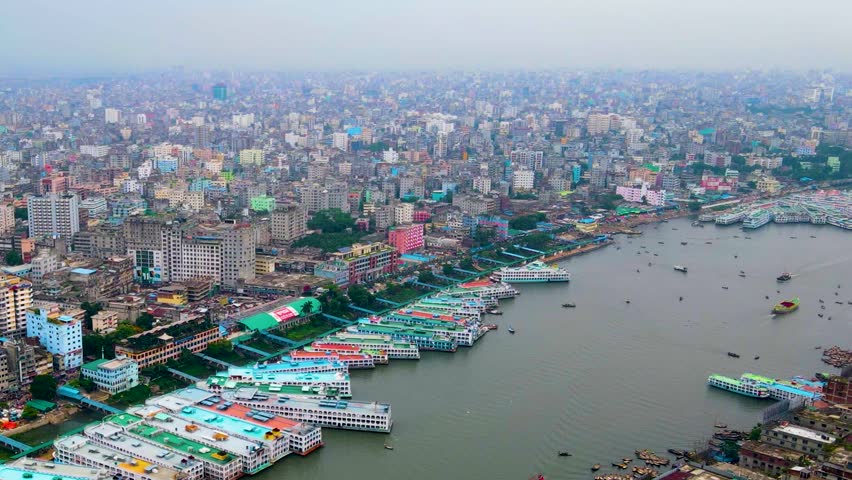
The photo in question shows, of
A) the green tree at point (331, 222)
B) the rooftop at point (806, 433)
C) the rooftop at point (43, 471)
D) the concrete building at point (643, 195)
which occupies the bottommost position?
the rooftop at point (43, 471)

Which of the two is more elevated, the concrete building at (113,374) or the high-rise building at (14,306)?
the high-rise building at (14,306)

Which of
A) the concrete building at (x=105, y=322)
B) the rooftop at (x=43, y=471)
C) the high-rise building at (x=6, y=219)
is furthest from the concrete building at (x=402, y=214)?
the rooftop at (x=43, y=471)

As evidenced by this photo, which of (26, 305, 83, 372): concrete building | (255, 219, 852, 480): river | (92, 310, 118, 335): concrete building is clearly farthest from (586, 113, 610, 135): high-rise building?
(26, 305, 83, 372): concrete building

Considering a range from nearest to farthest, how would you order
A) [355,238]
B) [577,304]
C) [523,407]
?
[523,407]
[577,304]
[355,238]

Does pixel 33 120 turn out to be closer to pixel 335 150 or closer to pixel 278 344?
pixel 335 150

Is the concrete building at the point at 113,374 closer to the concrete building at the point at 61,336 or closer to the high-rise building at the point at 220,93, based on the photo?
the concrete building at the point at 61,336

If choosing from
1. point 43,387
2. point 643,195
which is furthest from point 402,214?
point 43,387

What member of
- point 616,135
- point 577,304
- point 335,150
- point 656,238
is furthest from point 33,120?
point 577,304
